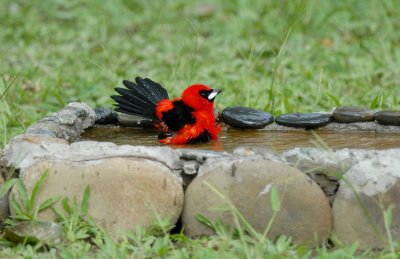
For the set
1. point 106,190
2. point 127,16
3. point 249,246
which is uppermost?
point 127,16

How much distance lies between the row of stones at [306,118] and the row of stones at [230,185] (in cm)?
101

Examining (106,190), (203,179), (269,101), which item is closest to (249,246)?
(203,179)

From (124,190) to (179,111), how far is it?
3.40ft

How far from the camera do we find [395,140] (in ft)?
16.7

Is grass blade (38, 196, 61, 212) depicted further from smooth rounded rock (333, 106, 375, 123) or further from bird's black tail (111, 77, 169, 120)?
smooth rounded rock (333, 106, 375, 123)

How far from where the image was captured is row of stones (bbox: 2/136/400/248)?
4223 mm

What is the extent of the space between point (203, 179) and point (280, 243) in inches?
19.1

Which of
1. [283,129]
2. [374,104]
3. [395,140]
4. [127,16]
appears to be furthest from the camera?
[127,16]

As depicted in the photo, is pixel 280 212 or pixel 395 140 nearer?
pixel 280 212

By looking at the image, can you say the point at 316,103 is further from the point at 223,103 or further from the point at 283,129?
the point at 283,129

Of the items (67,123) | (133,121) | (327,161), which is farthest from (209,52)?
(327,161)

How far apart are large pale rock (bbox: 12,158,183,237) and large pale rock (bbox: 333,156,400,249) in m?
0.77

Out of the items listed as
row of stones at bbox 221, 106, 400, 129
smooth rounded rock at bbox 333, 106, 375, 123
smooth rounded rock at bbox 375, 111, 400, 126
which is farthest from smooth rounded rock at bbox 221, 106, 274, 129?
smooth rounded rock at bbox 375, 111, 400, 126

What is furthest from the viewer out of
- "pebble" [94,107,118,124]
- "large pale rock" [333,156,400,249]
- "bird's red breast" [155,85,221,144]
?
"pebble" [94,107,118,124]
